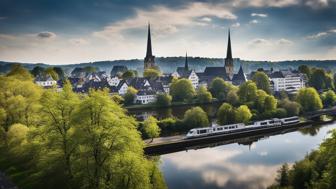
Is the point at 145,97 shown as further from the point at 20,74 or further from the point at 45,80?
the point at 45,80

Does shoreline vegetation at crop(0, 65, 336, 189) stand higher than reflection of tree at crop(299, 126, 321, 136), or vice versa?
shoreline vegetation at crop(0, 65, 336, 189)

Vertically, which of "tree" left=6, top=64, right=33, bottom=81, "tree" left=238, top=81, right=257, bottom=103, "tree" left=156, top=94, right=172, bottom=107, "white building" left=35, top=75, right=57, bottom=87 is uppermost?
"tree" left=6, top=64, right=33, bottom=81

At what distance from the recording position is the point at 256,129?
5519 cm

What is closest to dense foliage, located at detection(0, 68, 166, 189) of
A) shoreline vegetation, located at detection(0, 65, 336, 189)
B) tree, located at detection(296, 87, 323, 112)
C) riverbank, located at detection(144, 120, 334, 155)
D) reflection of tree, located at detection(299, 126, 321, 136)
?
shoreline vegetation, located at detection(0, 65, 336, 189)

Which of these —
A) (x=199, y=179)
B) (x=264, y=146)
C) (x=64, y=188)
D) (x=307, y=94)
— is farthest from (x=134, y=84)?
(x=64, y=188)

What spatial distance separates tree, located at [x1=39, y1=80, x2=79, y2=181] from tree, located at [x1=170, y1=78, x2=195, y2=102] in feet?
203

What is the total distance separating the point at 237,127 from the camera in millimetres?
53469

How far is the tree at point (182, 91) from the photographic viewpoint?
88031 millimetres

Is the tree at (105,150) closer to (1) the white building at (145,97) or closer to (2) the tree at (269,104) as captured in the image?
(2) the tree at (269,104)

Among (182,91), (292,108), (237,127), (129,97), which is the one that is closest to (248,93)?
(292,108)

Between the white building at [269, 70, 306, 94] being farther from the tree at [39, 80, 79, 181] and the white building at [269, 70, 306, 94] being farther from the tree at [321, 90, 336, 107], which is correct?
the tree at [39, 80, 79, 181]

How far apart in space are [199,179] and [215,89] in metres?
61.0

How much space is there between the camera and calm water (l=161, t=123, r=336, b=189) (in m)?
33.5

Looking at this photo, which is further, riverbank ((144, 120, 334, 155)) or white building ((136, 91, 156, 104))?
white building ((136, 91, 156, 104))
